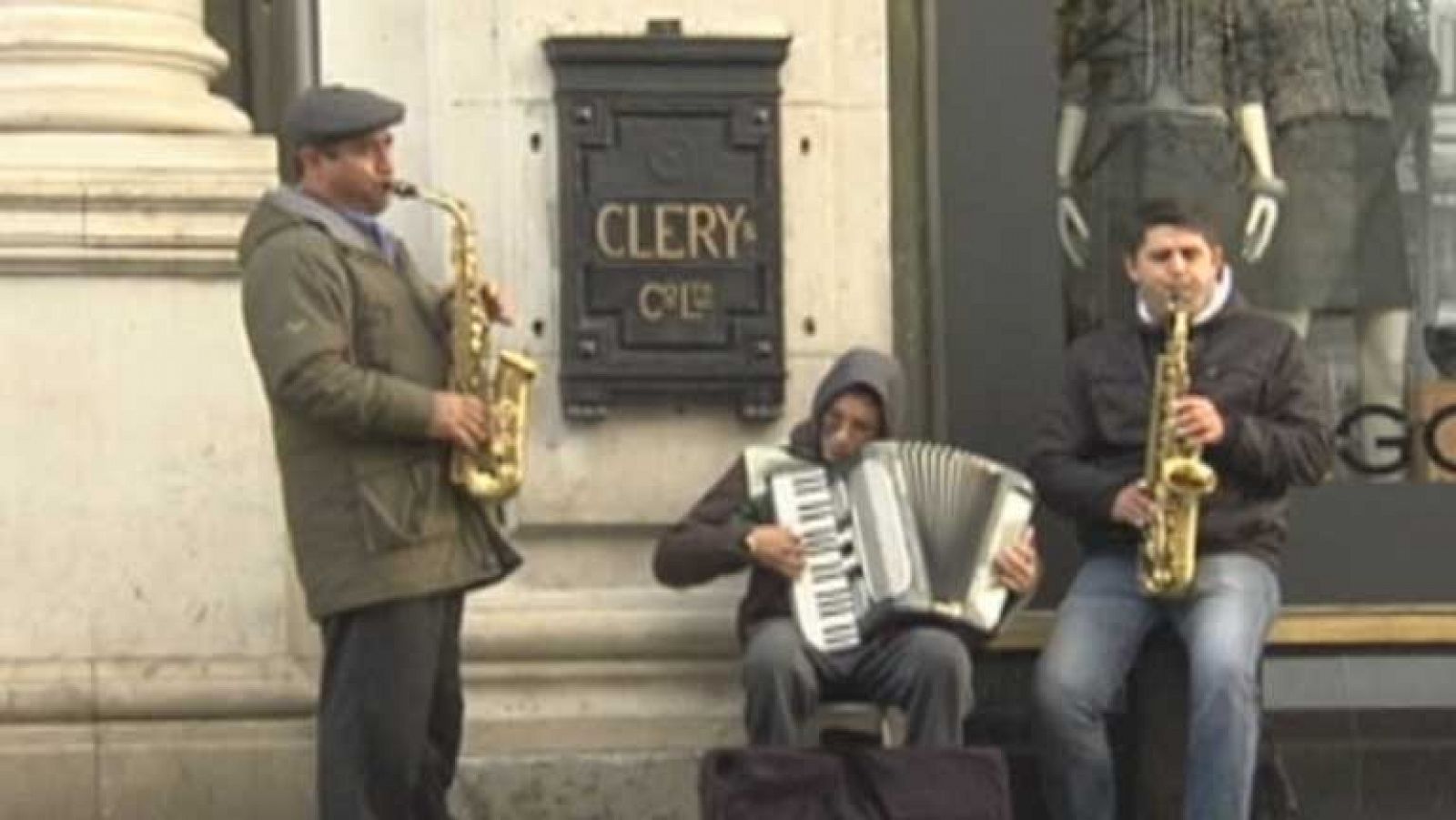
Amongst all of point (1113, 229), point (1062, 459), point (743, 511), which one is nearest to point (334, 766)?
point (743, 511)

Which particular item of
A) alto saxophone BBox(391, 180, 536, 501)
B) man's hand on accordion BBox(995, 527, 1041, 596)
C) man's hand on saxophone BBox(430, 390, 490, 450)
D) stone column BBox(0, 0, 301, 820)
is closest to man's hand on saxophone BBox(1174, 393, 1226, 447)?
man's hand on accordion BBox(995, 527, 1041, 596)

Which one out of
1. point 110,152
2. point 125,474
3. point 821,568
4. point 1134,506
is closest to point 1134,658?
point 1134,506

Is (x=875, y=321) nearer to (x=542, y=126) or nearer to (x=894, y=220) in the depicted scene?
(x=894, y=220)

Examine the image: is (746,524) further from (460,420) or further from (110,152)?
(110,152)

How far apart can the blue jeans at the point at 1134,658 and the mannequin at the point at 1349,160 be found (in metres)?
1.51

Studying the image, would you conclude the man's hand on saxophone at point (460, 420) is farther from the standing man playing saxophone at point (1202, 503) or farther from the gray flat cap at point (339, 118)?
the standing man playing saxophone at point (1202, 503)

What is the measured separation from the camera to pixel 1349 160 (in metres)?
10.4

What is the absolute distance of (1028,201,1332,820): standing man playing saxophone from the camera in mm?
8797

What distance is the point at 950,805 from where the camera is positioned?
332 inches

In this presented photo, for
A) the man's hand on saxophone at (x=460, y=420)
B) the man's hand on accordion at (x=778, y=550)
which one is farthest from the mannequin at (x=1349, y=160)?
the man's hand on saxophone at (x=460, y=420)

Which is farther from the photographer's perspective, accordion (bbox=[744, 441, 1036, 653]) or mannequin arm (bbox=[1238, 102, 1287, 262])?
mannequin arm (bbox=[1238, 102, 1287, 262])

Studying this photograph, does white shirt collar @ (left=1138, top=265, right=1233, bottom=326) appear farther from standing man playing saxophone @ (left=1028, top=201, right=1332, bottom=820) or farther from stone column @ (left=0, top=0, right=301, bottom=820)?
stone column @ (left=0, top=0, right=301, bottom=820)

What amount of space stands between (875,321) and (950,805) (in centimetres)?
176

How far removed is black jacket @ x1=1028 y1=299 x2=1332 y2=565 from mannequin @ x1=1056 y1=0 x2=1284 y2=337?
1.09 meters
